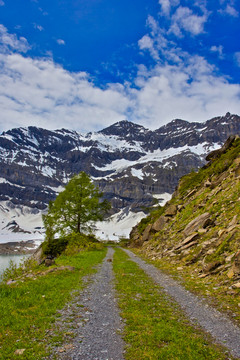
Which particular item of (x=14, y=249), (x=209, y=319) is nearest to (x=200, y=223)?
(x=209, y=319)

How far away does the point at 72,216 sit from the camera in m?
40.0

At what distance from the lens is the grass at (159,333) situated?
5.83m

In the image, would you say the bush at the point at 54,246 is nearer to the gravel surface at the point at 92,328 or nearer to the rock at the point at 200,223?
the rock at the point at 200,223

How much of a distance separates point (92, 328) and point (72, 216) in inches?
1309

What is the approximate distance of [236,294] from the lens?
392 inches

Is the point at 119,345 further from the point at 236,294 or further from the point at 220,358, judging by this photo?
the point at 236,294

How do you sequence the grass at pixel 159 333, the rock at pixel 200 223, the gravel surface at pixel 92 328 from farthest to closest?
the rock at pixel 200 223, the gravel surface at pixel 92 328, the grass at pixel 159 333

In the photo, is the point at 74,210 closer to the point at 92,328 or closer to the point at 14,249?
the point at 92,328

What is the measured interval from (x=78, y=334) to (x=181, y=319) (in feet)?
11.8

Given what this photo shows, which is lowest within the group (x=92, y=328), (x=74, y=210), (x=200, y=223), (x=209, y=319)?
(x=209, y=319)

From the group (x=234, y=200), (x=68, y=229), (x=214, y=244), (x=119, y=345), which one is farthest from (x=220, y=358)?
(x=68, y=229)

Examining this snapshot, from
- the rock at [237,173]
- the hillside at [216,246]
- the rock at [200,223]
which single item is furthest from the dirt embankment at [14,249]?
the rock at [237,173]

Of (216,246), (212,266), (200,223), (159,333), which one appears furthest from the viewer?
(200,223)

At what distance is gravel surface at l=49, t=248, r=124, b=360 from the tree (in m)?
27.6
